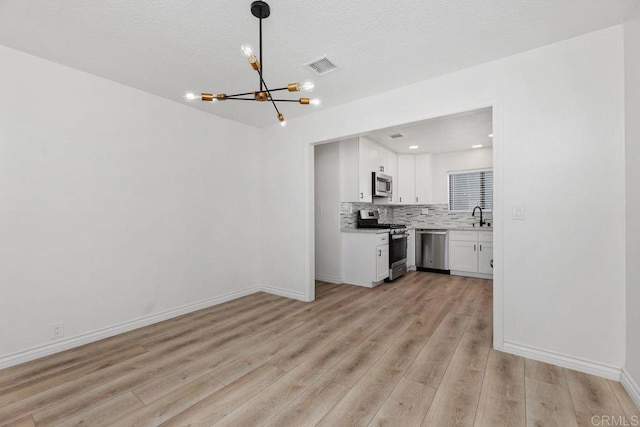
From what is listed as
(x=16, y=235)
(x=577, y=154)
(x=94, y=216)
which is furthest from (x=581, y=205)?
(x=16, y=235)

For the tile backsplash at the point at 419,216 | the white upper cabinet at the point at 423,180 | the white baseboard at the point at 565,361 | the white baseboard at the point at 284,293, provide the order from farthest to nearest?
the white upper cabinet at the point at 423,180 < the tile backsplash at the point at 419,216 < the white baseboard at the point at 284,293 < the white baseboard at the point at 565,361

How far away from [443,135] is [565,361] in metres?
3.62

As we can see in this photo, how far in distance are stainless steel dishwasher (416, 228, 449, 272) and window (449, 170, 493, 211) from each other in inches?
35.0

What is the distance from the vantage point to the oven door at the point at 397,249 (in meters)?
5.09

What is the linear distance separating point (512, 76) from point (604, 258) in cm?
165

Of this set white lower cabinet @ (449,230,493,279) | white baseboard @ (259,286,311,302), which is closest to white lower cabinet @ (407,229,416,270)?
white lower cabinet @ (449,230,493,279)

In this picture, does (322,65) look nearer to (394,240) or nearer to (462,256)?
(394,240)

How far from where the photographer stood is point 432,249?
587 cm

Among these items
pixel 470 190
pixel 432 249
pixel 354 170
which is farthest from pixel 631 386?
pixel 470 190

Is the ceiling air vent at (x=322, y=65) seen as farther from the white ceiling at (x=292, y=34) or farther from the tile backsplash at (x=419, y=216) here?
the tile backsplash at (x=419, y=216)

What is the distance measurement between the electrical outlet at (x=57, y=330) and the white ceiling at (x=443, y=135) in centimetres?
389

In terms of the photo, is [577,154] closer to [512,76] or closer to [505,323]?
[512,76]

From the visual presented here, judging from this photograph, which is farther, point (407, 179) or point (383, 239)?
point (407, 179)

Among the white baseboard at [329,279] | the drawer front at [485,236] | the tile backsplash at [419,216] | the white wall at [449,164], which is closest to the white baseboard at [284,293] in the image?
the white baseboard at [329,279]
